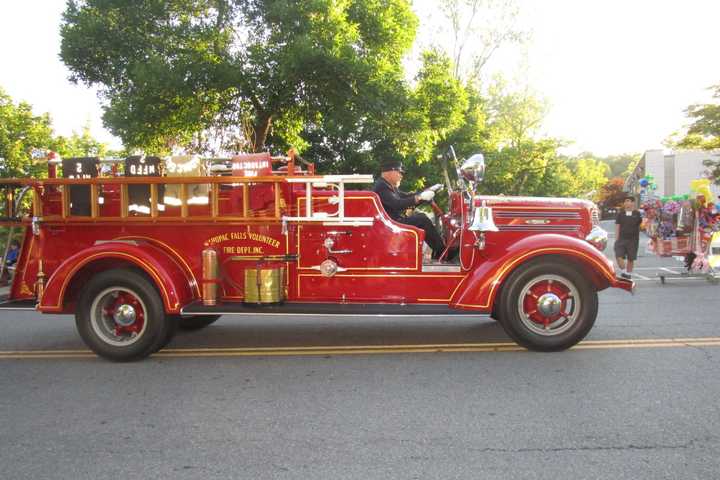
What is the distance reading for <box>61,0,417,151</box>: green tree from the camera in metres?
13.0

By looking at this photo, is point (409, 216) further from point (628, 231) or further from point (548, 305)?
point (628, 231)

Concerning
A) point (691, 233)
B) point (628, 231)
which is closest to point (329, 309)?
point (628, 231)

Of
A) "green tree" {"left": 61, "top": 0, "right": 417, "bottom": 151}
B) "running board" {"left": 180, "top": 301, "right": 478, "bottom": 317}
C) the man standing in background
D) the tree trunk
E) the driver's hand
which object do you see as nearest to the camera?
"running board" {"left": 180, "top": 301, "right": 478, "bottom": 317}

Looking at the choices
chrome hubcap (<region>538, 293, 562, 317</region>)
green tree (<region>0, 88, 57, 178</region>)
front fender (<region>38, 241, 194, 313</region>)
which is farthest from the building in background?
front fender (<region>38, 241, 194, 313</region>)

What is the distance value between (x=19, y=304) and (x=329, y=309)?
3130 mm

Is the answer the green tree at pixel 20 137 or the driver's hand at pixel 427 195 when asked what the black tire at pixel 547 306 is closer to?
the driver's hand at pixel 427 195

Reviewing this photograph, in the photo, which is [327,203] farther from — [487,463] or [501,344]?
[487,463]

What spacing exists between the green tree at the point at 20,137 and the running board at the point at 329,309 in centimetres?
2245

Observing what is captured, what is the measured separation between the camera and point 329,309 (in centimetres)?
514

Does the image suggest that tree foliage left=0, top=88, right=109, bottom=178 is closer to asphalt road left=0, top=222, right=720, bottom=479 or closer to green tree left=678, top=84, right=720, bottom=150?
asphalt road left=0, top=222, right=720, bottom=479

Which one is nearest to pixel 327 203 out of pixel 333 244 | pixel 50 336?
pixel 333 244

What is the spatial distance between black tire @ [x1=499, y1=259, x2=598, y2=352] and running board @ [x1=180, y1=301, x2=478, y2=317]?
413 mm

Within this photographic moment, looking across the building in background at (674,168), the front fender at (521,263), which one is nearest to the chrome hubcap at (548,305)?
the front fender at (521,263)

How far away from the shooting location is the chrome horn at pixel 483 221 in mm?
5191
